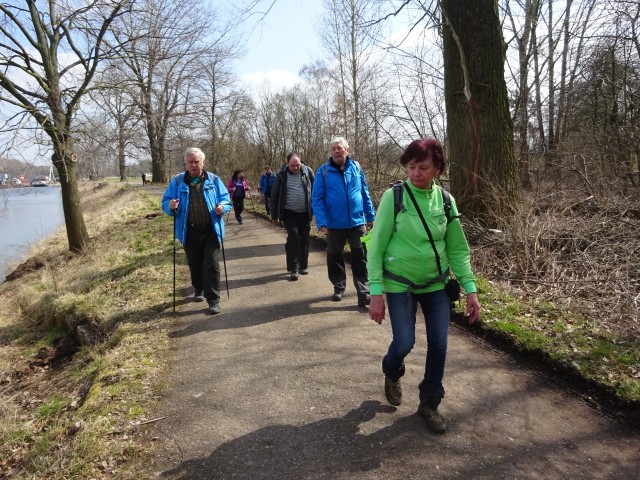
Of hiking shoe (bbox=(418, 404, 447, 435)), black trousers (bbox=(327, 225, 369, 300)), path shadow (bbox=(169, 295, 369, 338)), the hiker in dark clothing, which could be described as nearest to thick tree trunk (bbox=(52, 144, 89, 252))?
the hiker in dark clothing

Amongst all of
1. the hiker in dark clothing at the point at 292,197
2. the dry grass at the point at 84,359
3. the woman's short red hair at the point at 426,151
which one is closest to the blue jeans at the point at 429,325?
the woman's short red hair at the point at 426,151

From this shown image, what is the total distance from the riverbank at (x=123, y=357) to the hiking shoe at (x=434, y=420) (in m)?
0.12

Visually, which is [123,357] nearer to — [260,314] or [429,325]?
[260,314]

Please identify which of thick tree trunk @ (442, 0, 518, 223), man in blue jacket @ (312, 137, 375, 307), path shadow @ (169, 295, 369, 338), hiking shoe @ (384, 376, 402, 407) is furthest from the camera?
thick tree trunk @ (442, 0, 518, 223)

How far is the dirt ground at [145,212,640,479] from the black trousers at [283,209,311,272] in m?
1.98

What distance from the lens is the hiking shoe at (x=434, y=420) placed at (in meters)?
2.89

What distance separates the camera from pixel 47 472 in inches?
109

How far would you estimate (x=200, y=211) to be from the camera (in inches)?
209

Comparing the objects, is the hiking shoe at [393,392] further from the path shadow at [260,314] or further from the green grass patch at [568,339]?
the path shadow at [260,314]

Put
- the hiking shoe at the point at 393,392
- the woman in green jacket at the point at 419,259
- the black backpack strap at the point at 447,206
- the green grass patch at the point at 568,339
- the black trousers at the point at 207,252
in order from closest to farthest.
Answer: the woman in green jacket at the point at 419,259
the black backpack strap at the point at 447,206
the hiking shoe at the point at 393,392
the green grass patch at the point at 568,339
the black trousers at the point at 207,252

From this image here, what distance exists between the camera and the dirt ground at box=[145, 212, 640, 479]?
8.66ft

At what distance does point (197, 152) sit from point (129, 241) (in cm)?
759

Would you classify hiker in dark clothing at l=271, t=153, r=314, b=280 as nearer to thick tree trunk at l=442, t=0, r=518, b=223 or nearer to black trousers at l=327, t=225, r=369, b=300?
black trousers at l=327, t=225, r=369, b=300

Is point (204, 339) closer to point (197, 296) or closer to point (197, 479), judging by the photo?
point (197, 296)
